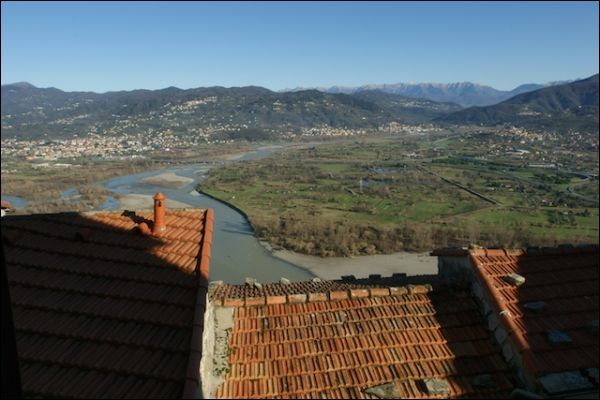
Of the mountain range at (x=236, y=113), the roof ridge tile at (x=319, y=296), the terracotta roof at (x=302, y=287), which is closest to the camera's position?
the roof ridge tile at (x=319, y=296)

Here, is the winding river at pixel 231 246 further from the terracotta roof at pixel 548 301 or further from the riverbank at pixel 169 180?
the terracotta roof at pixel 548 301

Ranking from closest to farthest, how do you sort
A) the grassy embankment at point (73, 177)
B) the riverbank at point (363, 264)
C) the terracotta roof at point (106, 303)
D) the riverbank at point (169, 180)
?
the terracotta roof at point (106, 303)
the riverbank at point (363, 264)
the grassy embankment at point (73, 177)
the riverbank at point (169, 180)

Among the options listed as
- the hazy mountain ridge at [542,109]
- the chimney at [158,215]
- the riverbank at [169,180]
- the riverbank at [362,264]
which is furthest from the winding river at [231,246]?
the hazy mountain ridge at [542,109]

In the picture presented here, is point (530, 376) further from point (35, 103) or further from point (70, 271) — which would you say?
point (35, 103)

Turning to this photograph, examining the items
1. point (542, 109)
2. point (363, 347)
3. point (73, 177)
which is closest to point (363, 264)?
point (363, 347)

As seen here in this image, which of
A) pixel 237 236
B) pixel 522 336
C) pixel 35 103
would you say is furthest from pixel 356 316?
pixel 35 103

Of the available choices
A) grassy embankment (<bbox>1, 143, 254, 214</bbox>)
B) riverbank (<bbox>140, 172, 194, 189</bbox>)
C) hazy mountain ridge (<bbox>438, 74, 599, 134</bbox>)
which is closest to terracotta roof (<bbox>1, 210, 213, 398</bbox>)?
grassy embankment (<bbox>1, 143, 254, 214</bbox>)

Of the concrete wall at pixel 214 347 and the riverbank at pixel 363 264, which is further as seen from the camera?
the riverbank at pixel 363 264
